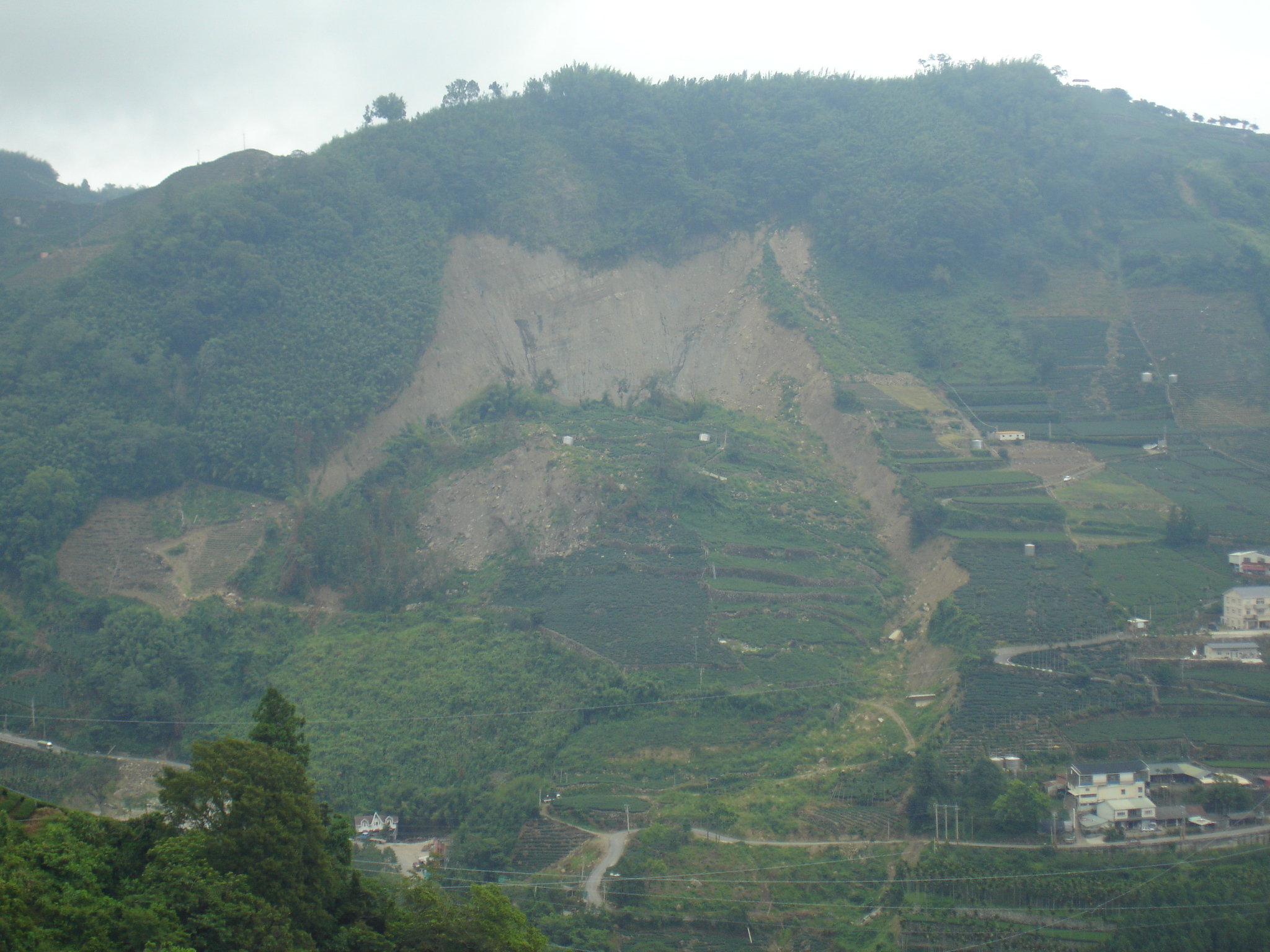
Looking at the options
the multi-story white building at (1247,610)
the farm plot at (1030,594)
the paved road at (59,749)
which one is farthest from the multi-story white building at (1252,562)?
the paved road at (59,749)

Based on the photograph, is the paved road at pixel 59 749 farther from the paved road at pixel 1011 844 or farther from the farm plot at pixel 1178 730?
the farm plot at pixel 1178 730

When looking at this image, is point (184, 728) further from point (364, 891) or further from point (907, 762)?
point (907, 762)

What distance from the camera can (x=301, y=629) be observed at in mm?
29141

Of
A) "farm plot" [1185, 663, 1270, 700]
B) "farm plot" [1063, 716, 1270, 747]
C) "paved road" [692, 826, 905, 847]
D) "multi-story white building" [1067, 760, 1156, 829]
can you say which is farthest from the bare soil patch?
"farm plot" [1185, 663, 1270, 700]

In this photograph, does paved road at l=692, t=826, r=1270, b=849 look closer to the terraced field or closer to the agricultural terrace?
the agricultural terrace

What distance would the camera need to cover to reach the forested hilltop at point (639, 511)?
19.0 m

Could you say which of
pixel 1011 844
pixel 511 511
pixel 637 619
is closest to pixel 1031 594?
pixel 1011 844

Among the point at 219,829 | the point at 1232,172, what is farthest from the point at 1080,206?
the point at 219,829

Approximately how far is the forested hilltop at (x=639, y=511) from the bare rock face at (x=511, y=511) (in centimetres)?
18

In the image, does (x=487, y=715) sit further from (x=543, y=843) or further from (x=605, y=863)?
(x=605, y=863)

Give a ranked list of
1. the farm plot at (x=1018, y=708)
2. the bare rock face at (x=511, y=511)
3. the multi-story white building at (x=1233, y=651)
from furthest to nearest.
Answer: the bare rock face at (x=511, y=511) → the multi-story white building at (x=1233, y=651) → the farm plot at (x=1018, y=708)

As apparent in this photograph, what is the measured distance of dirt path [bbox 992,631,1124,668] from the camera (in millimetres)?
25344

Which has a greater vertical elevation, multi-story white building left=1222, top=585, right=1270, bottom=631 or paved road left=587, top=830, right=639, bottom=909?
multi-story white building left=1222, top=585, right=1270, bottom=631

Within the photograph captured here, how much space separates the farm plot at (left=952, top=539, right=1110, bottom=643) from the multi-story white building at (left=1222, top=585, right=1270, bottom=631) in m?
2.96
